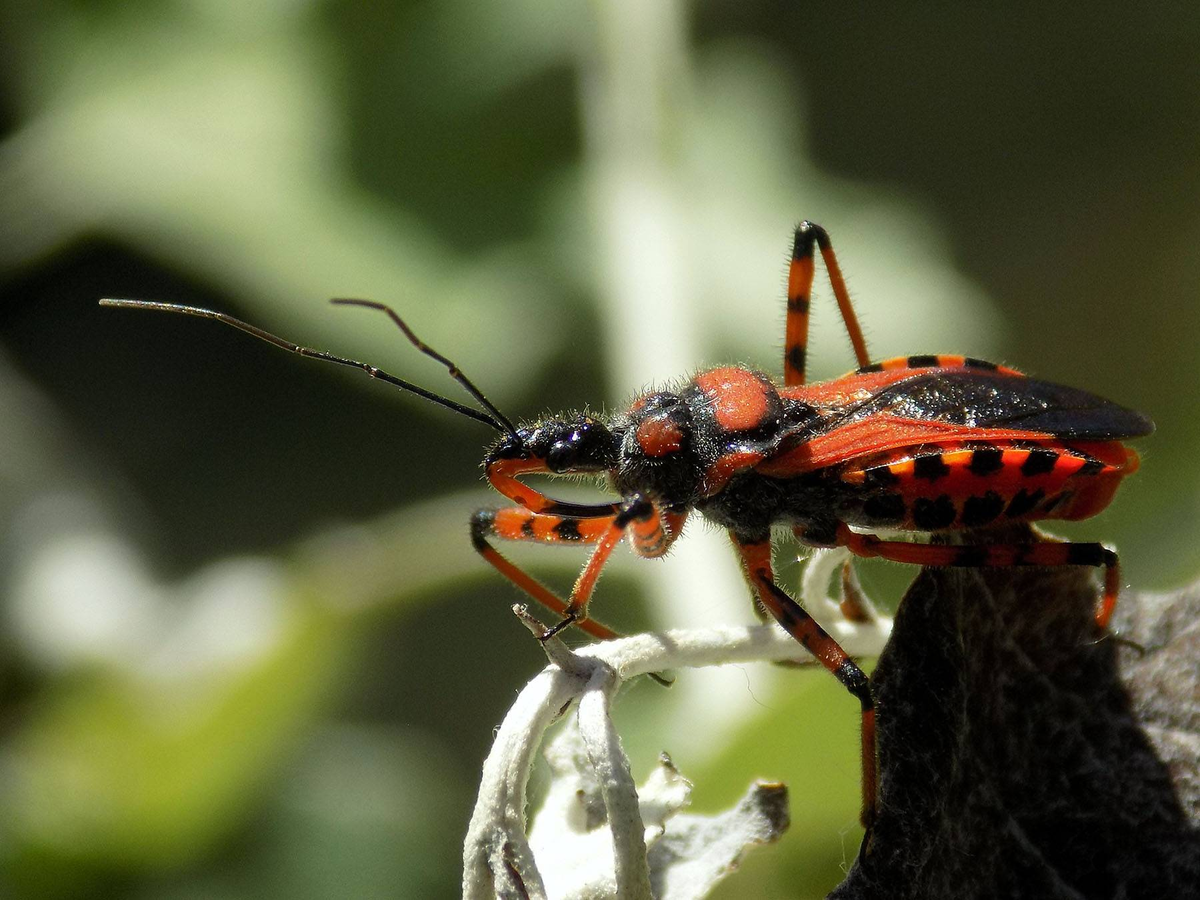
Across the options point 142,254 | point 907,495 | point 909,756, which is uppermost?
point 142,254

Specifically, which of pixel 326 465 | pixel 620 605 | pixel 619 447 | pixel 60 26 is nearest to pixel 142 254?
pixel 60 26

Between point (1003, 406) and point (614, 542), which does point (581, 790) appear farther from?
point (1003, 406)

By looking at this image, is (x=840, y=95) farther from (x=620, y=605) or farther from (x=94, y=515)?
(x=94, y=515)

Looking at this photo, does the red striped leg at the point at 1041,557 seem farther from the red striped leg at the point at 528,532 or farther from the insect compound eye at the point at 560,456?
the insect compound eye at the point at 560,456

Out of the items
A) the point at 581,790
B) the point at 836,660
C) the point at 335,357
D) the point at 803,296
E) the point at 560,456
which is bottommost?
the point at 581,790

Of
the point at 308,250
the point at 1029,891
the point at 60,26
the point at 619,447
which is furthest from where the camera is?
the point at 60,26

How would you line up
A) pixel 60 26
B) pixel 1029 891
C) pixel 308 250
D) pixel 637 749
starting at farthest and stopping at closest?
pixel 60 26 < pixel 308 250 < pixel 637 749 < pixel 1029 891

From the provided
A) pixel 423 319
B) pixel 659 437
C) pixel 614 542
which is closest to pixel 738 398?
pixel 659 437

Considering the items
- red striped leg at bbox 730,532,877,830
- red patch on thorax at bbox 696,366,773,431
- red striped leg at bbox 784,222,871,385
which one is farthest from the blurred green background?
red patch on thorax at bbox 696,366,773,431
